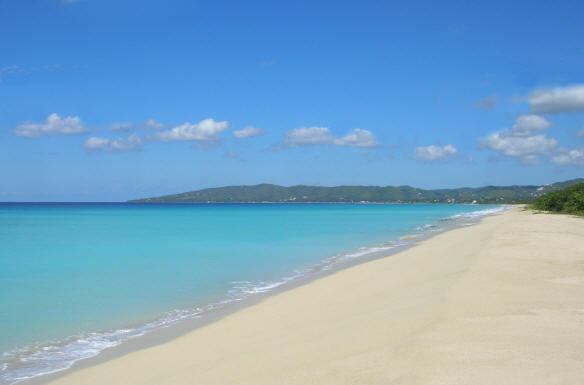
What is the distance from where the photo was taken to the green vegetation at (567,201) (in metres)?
44.8

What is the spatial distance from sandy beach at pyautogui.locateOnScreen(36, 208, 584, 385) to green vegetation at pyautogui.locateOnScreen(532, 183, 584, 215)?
38849mm

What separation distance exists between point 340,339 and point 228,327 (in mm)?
2536

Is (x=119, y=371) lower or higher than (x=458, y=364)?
lower

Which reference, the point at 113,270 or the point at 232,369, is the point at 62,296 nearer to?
the point at 113,270

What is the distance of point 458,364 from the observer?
5066 millimetres

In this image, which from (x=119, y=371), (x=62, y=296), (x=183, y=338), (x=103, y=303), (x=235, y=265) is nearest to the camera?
(x=119, y=371)

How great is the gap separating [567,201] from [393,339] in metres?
51.4

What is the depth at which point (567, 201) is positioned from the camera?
49688 mm

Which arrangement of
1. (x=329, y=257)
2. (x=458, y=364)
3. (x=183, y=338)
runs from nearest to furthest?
(x=458, y=364), (x=183, y=338), (x=329, y=257)

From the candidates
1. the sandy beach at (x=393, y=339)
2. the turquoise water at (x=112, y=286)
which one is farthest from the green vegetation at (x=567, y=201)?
the sandy beach at (x=393, y=339)

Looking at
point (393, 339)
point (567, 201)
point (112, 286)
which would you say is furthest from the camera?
point (567, 201)

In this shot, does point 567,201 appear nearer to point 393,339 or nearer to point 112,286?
point 112,286

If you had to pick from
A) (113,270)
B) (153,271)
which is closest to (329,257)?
(153,271)

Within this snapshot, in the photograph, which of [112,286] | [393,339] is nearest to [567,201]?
[112,286]
